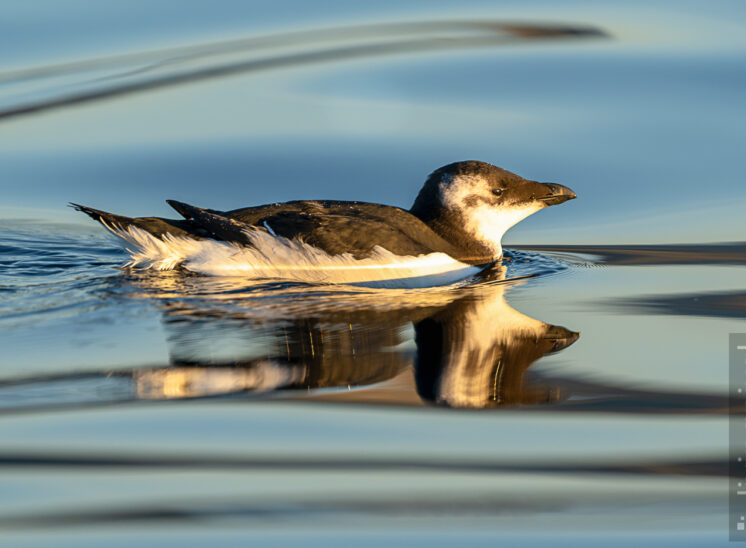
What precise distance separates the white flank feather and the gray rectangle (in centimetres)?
212

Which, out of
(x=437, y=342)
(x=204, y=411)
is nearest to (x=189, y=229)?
(x=437, y=342)

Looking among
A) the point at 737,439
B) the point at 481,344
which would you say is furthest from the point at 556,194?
the point at 737,439

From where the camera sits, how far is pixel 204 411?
12.0 ft

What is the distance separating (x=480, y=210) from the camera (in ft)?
22.6

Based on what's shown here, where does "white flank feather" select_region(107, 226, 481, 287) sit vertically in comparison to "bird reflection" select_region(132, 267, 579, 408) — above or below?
above

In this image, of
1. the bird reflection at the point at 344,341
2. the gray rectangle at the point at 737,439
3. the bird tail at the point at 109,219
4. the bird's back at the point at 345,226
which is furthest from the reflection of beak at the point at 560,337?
the bird tail at the point at 109,219

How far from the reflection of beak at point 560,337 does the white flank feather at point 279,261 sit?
1389 millimetres

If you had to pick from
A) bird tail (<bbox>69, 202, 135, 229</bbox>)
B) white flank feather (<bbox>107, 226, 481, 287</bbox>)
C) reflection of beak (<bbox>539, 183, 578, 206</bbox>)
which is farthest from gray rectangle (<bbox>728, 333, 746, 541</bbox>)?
bird tail (<bbox>69, 202, 135, 229</bbox>)

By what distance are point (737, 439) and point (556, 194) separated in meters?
3.66

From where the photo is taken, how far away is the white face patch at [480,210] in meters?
6.84

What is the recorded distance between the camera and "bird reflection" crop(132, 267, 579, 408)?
400 centimetres

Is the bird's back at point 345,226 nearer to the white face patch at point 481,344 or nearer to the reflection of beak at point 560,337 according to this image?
the white face patch at point 481,344

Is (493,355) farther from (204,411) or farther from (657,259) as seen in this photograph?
(657,259)

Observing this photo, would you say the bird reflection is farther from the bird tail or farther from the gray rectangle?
the gray rectangle
